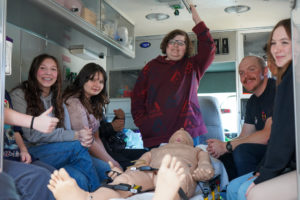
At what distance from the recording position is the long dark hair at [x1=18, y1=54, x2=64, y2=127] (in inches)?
96.5

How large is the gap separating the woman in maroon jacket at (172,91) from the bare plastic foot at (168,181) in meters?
1.53

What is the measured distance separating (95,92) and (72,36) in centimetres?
73

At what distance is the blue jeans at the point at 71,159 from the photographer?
92.6 inches

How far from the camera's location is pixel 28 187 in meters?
1.83

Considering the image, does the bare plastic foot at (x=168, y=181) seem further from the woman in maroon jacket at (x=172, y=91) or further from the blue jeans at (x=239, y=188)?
the woman in maroon jacket at (x=172, y=91)

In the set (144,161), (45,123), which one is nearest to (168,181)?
(45,123)

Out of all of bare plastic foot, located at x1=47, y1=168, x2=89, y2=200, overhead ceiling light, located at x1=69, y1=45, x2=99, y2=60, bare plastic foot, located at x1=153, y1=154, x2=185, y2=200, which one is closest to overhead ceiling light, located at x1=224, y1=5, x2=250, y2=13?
overhead ceiling light, located at x1=69, y1=45, x2=99, y2=60

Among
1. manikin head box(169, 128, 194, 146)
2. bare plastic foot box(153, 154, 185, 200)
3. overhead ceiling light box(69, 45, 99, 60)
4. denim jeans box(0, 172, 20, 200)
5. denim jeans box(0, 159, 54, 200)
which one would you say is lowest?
denim jeans box(0, 159, 54, 200)

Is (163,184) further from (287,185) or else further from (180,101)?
(180,101)

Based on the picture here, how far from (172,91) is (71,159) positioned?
3.58ft

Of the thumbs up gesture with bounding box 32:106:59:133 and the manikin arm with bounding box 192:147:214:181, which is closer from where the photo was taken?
the thumbs up gesture with bounding box 32:106:59:133

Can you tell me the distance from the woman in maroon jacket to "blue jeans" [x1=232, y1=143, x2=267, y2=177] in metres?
0.66

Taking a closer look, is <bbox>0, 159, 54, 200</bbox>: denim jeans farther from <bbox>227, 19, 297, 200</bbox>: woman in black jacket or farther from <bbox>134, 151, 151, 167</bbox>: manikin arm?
<bbox>227, 19, 297, 200</bbox>: woman in black jacket

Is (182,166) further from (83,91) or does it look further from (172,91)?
(83,91)
